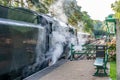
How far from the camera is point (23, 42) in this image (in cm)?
731

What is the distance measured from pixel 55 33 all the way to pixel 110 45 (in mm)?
4839

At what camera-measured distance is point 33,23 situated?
855 centimetres

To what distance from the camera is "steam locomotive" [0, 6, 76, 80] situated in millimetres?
6150

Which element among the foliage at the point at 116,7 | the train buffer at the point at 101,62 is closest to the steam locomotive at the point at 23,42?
the train buffer at the point at 101,62

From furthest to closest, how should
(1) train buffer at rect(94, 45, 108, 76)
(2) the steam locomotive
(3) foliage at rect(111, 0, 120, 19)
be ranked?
(1) train buffer at rect(94, 45, 108, 76)
(3) foliage at rect(111, 0, 120, 19)
(2) the steam locomotive

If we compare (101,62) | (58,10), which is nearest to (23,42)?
(101,62)

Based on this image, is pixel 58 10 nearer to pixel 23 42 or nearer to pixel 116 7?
pixel 23 42

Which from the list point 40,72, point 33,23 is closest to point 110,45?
point 40,72

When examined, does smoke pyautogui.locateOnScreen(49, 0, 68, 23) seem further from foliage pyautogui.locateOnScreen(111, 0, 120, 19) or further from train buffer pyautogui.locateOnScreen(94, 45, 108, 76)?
foliage pyautogui.locateOnScreen(111, 0, 120, 19)

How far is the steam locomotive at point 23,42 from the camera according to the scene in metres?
6.15

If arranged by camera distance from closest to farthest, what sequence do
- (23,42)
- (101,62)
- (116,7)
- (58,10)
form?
(116,7)
(23,42)
(101,62)
(58,10)

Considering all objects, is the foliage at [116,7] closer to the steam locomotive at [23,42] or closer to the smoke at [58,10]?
the steam locomotive at [23,42]

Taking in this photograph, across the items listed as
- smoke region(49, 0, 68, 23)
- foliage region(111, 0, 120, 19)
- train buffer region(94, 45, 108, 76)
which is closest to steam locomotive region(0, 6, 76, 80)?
train buffer region(94, 45, 108, 76)

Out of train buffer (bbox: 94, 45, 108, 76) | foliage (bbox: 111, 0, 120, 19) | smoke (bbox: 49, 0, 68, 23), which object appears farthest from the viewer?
smoke (bbox: 49, 0, 68, 23)
